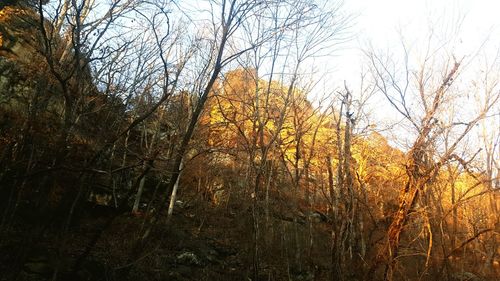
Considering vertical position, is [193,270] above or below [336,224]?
below

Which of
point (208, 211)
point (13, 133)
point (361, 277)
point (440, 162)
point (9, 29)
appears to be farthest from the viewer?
point (208, 211)

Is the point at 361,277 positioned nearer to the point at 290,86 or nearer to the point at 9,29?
the point at 290,86

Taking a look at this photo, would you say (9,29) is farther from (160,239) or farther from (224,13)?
(224,13)

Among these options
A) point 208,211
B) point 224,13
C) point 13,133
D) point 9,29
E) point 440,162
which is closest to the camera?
point 224,13

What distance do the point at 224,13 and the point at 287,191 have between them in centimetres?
1316

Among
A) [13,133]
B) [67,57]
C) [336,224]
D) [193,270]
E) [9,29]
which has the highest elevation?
[9,29]

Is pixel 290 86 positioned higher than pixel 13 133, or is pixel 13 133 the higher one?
pixel 290 86

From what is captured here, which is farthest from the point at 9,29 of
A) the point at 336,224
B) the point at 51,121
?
the point at 336,224

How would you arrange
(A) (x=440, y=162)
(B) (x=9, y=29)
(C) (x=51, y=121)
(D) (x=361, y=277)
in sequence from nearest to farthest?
(A) (x=440, y=162) → (D) (x=361, y=277) → (C) (x=51, y=121) → (B) (x=9, y=29)

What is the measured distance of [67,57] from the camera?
41.5ft

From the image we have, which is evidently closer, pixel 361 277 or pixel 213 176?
pixel 361 277

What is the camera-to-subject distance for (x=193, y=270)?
37.1 ft

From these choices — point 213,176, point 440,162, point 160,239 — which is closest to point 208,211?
point 213,176

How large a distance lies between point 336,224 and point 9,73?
11.8 metres
